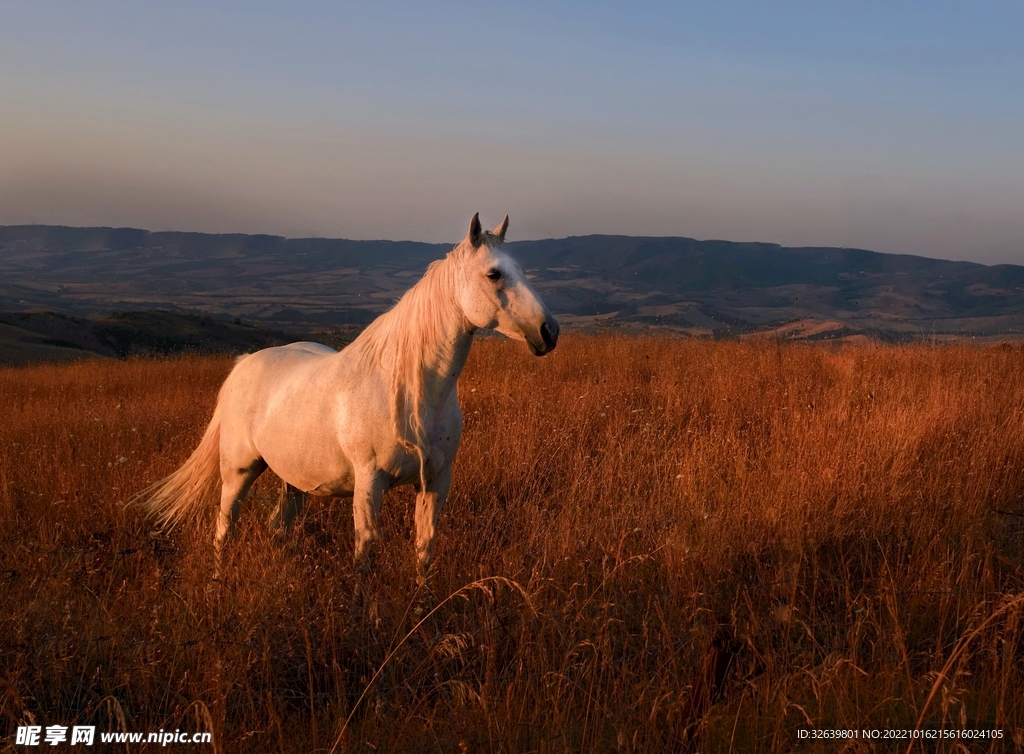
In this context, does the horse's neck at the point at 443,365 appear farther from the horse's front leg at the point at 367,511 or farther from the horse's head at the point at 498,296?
the horse's front leg at the point at 367,511

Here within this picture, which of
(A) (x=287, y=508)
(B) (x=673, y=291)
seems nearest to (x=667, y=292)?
(B) (x=673, y=291)

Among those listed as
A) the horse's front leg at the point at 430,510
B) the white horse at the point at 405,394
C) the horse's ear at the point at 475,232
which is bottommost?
the horse's front leg at the point at 430,510

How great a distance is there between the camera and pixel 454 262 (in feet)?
12.6

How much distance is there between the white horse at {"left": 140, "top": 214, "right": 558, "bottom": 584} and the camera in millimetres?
3693

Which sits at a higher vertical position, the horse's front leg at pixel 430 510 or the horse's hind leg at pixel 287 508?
the horse's front leg at pixel 430 510

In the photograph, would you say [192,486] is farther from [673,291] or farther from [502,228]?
[673,291]

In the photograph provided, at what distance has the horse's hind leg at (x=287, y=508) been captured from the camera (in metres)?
5.10

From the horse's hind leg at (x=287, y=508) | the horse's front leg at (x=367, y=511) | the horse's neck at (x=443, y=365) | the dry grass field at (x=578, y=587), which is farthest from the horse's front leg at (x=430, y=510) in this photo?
the horse's hind leg at (x=287, y=508)

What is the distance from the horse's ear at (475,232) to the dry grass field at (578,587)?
1.66m

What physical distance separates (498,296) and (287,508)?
8.04ft

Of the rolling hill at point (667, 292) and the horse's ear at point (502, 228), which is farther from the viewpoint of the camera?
the rolling hill at point (667, 292)

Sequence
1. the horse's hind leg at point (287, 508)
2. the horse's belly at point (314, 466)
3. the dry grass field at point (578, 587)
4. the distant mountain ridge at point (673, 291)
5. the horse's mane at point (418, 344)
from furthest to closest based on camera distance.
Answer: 1. the distant mountain ridge at point (673, 291)
2. the horse's hind leg at point (287, 508)
3. the horse's belly at point (314, 466)
4. the horse's mane at point (418, 344)
5. the dry grass field at point (578, 587)

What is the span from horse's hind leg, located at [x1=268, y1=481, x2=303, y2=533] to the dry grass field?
0.15 metres

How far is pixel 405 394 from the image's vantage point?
3938mm
